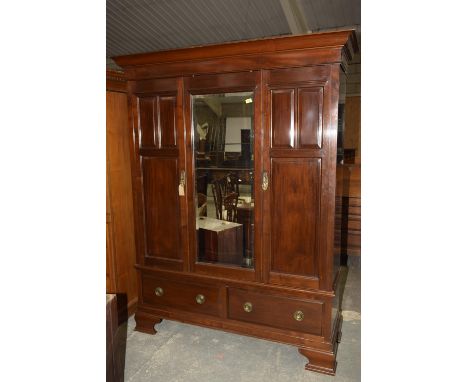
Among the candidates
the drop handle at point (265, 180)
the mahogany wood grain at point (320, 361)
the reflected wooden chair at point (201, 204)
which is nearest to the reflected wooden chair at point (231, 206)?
the reflected wooden chair at point (201, 204)

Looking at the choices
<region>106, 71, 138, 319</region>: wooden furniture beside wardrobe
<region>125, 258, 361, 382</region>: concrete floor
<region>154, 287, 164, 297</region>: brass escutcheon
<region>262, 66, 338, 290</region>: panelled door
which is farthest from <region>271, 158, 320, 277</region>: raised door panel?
<region>106, 71, 138, 319</region>: wooden furniture beside wardrobe

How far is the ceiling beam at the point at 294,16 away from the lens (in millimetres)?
3059

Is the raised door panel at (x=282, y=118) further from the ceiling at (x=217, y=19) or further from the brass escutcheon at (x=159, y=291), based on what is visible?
the ceiling at (x=217, y=19)

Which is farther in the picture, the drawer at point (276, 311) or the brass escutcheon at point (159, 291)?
the brass escutcheon at point (159, 291)

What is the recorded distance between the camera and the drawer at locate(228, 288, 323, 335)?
1980 millimetres

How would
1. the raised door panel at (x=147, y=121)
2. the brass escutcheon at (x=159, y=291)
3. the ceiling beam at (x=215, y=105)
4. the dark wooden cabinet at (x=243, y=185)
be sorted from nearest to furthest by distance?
the dark wooden cabinet at (x=243, y=185), the ceiling beam at (x=215, y=105), the raised door panel at (x=147, y=121), the brass escutcheon at (x=159, y=291)

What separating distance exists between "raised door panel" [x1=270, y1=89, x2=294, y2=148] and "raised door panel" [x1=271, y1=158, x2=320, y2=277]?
0.11 m

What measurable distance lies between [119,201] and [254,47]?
1391 millimetres

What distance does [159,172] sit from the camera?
2.25 metres

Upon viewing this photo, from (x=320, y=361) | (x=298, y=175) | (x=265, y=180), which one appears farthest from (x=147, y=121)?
(x=320, y=361)
